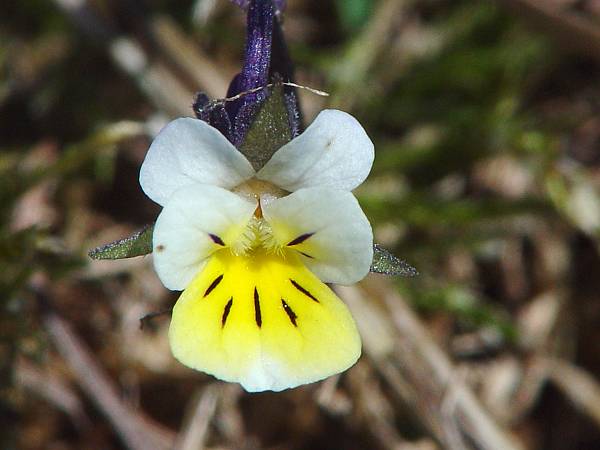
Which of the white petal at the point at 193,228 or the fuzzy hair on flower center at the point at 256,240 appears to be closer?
the white petal at the point at 193,228

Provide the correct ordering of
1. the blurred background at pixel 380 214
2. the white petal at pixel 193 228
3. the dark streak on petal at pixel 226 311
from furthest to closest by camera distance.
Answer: the blurred background at pixel 380 214, the dark streak on petal at pixel 226 311, the white petal at pixel 193 228

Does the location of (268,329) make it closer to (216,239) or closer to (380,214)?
(216,239)

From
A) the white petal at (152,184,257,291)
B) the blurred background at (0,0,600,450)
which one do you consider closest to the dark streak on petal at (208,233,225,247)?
the white petal at (152,184,257,291)

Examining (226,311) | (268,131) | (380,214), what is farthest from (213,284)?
(380,214)

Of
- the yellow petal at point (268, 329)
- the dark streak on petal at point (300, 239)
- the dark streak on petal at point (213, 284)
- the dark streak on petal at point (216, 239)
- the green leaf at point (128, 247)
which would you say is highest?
the green leaf at point (128, 247)

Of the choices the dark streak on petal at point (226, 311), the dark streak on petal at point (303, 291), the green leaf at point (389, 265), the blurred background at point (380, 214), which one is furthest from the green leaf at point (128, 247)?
the blurred background at point (380, 214)

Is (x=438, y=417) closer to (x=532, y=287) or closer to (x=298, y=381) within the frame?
(x=532, y=287)

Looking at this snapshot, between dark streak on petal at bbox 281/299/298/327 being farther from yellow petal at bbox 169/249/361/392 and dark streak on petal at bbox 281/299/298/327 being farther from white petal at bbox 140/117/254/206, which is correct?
white petal at bbox 140/117/254/206

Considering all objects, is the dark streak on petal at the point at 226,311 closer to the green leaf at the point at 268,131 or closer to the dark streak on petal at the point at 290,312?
the dark streak on petal at the point at 290,312
